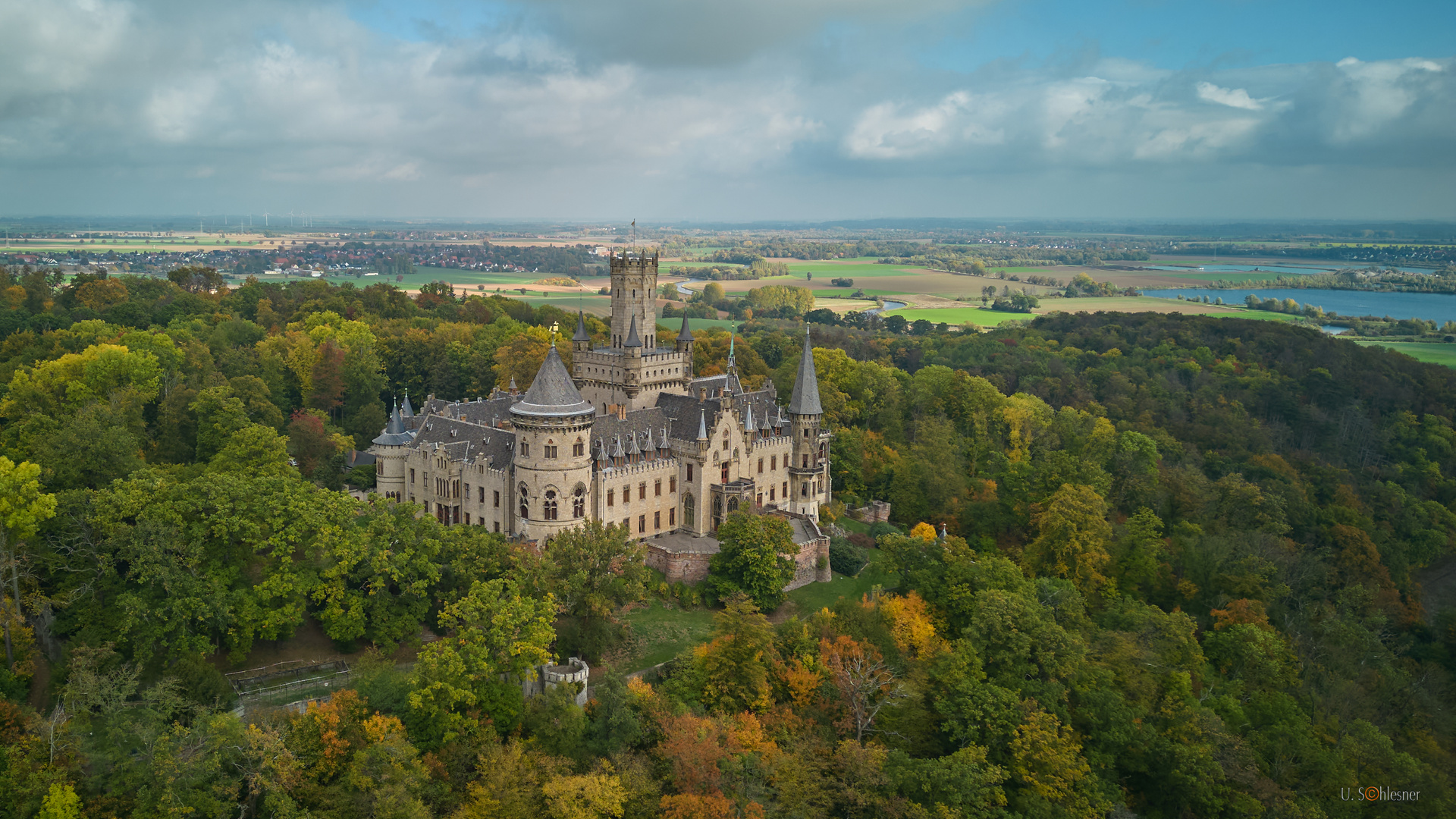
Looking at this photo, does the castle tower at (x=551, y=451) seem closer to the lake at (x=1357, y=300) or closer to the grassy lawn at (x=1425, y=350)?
the grassy lawn at (x=1425, y=350)

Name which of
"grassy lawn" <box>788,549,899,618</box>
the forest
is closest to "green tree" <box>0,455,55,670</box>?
the forest

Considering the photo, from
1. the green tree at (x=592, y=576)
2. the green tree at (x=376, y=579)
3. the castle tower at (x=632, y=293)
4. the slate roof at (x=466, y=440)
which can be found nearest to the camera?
the green tree at (x=376, y=579)

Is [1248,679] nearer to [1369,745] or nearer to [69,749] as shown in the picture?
[1369,745]

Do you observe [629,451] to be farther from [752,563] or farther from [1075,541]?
[1075,541]

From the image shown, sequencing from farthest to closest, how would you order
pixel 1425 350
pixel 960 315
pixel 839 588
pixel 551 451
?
pixel 960 315
pixel 1425 350
pixel 839 588
pixel 551 451

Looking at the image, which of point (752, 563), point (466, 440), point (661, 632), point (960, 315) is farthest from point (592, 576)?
point (960, 315)

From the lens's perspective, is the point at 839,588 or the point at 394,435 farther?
the point at 394,435

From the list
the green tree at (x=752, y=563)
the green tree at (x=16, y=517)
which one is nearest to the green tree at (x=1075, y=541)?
the green tree at (x=752, y=563)
